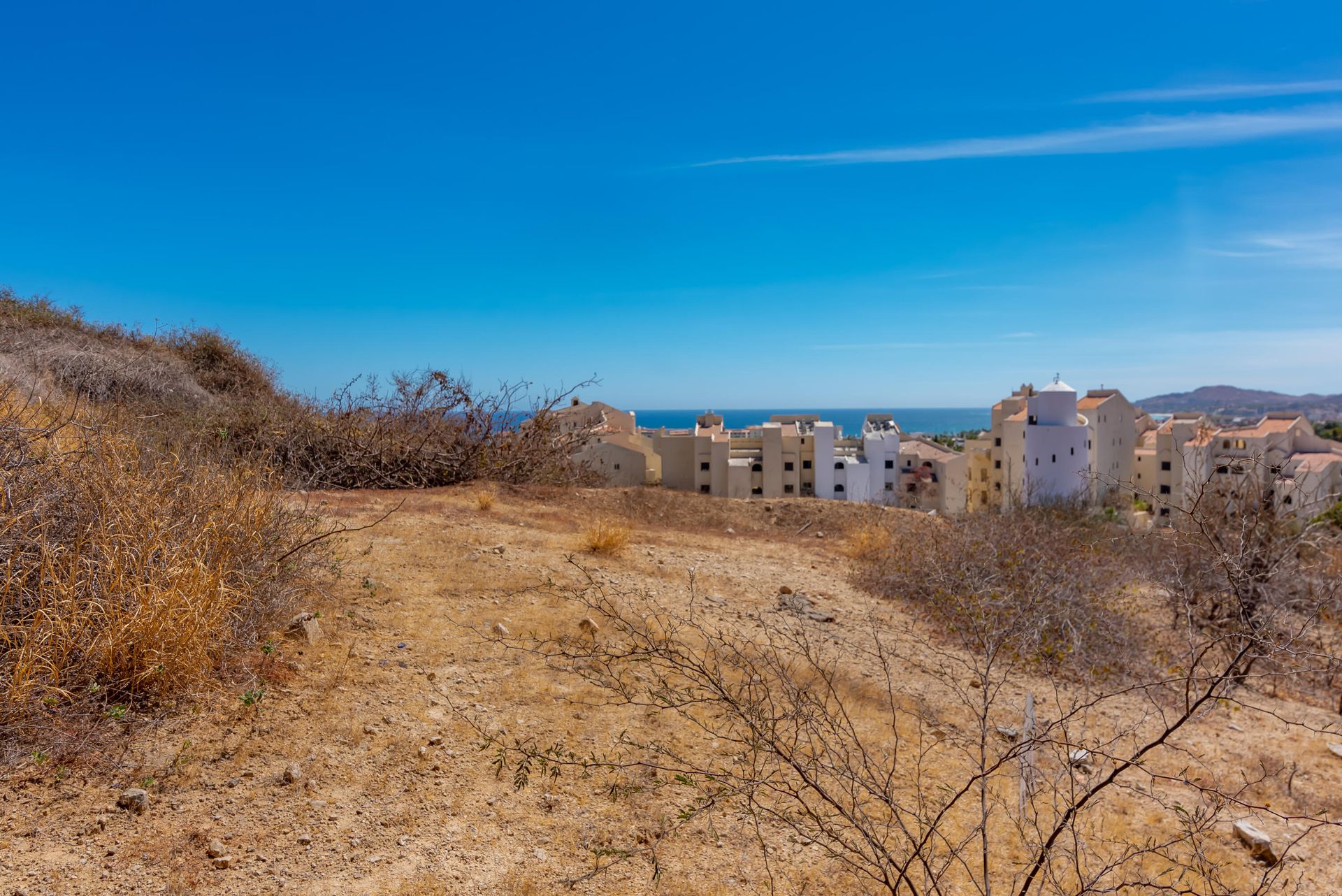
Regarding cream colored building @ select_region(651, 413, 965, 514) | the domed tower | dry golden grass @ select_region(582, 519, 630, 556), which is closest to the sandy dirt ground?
dry golden grass @ select_region(582, 519, 630, 556)

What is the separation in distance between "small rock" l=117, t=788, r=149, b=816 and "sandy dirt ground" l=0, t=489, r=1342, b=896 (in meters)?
0.03

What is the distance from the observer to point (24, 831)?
8.86 ft

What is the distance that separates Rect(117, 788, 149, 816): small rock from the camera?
2.91 meters

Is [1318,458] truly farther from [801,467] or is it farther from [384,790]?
[384,790]

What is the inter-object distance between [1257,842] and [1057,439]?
22.0 metres

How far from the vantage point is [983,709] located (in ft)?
11.6

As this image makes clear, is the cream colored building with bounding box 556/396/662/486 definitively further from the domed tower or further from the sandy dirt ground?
the sandy dirt ground

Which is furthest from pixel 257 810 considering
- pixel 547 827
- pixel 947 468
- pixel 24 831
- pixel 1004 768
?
pixel 947 468

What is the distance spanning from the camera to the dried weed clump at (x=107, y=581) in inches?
124

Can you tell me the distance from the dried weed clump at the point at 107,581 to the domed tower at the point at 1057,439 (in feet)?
77.6

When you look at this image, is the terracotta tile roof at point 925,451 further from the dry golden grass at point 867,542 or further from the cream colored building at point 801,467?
the dry golden grass at point 867,542

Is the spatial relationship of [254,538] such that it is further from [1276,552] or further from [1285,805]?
[1276,552]

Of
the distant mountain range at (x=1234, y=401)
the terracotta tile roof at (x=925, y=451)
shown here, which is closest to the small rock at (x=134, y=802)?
the terracotta tile roof at (x=925, y=451)

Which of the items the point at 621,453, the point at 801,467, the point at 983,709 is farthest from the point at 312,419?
the point at 801,467
